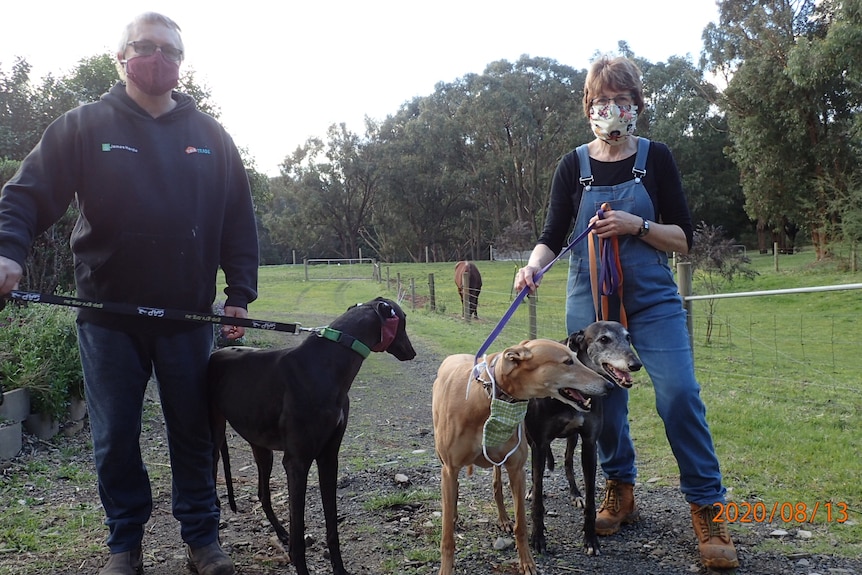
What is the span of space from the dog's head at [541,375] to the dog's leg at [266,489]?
1305mm

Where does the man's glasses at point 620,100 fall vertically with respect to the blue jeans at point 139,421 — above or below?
above

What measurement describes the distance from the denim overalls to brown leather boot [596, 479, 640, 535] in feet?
0.16

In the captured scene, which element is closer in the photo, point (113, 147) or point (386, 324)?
point (113, 147)

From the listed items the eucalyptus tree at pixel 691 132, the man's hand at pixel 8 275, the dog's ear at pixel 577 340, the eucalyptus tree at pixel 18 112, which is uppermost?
the eucalyptus tree at pixel 691 132

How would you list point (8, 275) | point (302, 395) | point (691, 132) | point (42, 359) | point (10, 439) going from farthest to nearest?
point (691, 132), point (42, 359), point (10, 439), point (302, 395), point (8, 275)

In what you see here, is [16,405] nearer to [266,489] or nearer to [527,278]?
[266,489]

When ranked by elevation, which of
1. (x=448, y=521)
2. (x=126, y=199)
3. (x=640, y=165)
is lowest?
(x=448, y=521)

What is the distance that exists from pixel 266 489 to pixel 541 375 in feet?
5.03

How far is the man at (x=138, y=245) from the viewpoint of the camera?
2.71m

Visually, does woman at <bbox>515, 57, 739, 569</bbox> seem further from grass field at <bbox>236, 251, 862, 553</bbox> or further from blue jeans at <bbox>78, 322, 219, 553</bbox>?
blue jeans at <bbox>78, 322, 219, 553</bbox>

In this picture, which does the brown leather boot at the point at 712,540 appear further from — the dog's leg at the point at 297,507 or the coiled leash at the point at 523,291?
the dog's leg at the point at 297,507

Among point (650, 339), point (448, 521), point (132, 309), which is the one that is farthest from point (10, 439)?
point (650, 339)

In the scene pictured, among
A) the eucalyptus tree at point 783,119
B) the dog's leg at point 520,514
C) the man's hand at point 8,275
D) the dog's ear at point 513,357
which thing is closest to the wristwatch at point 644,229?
the dog's ear at point 513,357

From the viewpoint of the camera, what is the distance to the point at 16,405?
15.6 ft
